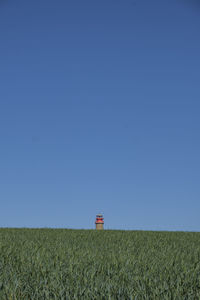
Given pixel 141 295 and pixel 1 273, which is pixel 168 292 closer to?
pixel 141 295

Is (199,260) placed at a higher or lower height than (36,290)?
higher

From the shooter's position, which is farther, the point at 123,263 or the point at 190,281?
the point at 123,263

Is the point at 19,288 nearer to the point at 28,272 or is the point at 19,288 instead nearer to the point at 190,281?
the point at 28,272

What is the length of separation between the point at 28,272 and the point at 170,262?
2573mm

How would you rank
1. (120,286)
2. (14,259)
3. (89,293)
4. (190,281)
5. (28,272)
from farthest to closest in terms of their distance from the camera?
(14,259), (28,272), (190,281), (120,286), (89,293)

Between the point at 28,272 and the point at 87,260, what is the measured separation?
1270mm

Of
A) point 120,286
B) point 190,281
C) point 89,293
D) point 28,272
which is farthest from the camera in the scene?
point 28,272

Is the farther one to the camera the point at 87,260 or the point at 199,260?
the point at 199,260

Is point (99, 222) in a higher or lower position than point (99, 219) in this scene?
lower

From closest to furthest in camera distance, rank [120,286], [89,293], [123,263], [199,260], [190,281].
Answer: [89,293] → [120,286] → [190,281] → [123,263] → [199,260]

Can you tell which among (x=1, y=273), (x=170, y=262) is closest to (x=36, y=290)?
(x=1, y=273)

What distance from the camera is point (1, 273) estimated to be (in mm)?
5539

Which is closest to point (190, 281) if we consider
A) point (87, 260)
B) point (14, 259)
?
point (87, 260)

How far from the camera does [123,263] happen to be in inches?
245
